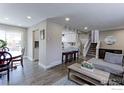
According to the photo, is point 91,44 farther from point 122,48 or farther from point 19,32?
point 19,32

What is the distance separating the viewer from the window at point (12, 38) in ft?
15.1

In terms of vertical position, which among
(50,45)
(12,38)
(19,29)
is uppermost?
(19,29)

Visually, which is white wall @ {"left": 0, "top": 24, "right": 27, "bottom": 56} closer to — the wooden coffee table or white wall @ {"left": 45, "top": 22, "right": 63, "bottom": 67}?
white wall @ {"left": 45, "top": 22, "right": 63, "bottom": 67}

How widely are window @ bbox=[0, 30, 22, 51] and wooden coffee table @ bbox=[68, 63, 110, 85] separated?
11.1 ft

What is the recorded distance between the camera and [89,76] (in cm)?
217

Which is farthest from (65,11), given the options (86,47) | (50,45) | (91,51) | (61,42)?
(91,51)

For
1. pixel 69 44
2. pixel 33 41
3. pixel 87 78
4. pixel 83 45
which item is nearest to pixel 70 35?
pixel 69 44

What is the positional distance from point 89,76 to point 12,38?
4.82 metres

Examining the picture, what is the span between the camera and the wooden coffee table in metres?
1.98

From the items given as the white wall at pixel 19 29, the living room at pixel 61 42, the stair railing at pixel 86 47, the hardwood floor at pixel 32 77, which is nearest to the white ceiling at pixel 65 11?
the living room at pixel 61 42

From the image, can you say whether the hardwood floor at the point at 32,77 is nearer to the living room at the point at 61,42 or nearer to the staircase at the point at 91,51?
the living room at the point at 61,42

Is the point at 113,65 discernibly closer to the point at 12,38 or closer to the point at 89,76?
the point at 89,76

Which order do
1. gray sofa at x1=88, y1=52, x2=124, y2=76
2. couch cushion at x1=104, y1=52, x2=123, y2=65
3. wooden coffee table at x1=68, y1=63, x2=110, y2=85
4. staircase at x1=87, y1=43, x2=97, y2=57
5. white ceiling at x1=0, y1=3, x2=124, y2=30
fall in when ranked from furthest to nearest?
staircase at x1=87, y1=43, x2=97, y2=57 < couch cushion at x1=104, y1=52, x2=123, y2=65 < gray sofa at x1=88, y1=52, x2=124, y2=76 < white ceiling at x1=0, y1=3, x2=124, y2=30 < wooden coffee table at x1=68, y1=63, x2=110, y2=85

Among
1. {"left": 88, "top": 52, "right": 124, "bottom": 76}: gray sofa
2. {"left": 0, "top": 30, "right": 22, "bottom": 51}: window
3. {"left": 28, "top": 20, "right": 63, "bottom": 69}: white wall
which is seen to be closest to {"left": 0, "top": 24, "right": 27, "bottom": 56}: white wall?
{"left": 0, "top": 30, "right": 22, "bottom": 51}: window
